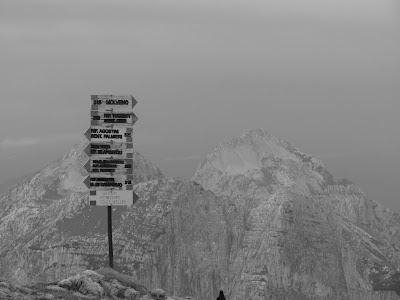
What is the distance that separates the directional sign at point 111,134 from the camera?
2835 inches

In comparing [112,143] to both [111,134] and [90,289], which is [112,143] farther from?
[90,289]

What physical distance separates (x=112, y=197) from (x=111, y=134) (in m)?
5.38

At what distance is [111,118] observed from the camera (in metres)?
71.9

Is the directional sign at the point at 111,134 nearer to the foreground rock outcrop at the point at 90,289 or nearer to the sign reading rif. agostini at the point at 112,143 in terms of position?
the sign reading rif. agostini at the point at 112,143

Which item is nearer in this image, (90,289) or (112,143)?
(90,289)

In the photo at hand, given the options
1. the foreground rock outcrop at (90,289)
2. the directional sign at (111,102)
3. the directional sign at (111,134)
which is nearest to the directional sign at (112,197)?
the directional sign at (111,134)

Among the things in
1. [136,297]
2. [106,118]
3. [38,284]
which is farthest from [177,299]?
[106,118]

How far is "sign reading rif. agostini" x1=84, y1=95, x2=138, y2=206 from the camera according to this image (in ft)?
236

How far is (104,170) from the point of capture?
72.9m

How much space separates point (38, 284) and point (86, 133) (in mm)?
13781

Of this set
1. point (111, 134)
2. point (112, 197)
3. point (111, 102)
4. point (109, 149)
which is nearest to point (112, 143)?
point (109, 149)

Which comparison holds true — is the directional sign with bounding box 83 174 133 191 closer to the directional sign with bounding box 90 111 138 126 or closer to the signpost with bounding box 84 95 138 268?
the signpost with bounding box 84 95 138 268

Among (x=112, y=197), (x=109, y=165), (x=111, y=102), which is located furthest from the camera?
(x=112, y=197)

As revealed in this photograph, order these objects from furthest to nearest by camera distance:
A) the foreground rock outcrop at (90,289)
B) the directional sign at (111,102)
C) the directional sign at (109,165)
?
1. the directional sign at (109,165)
2. the directional sign at (111,102)
3. the foreground rock outcrop at (90,289)
